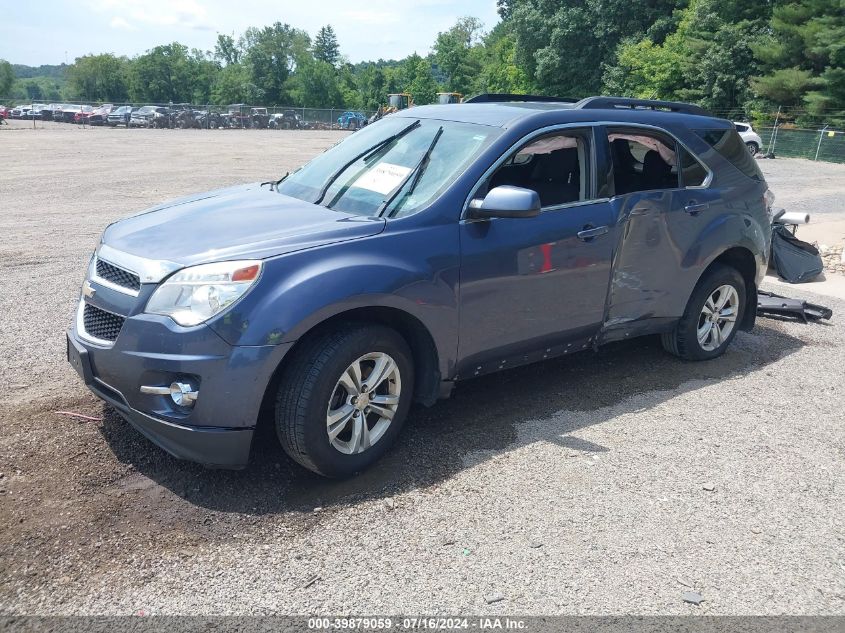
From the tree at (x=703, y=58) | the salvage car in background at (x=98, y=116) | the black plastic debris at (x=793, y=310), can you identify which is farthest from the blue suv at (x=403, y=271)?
the salvage car in background at (x=98, y=116)

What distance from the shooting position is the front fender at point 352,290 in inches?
130

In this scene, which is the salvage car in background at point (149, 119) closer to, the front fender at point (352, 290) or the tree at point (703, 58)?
the tree at point (703, 58)

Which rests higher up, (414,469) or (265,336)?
(265,336)

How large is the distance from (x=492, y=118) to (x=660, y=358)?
8.37 feet

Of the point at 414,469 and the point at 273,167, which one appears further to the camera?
the point at 273,167

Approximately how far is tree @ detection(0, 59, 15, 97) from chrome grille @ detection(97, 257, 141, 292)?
369 ft

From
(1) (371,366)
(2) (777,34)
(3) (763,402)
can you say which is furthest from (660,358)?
(2) (777,34)

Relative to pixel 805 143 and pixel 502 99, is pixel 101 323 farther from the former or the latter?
pixel 805 143

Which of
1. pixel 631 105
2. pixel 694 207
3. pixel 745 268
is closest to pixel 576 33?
pixel 745 268

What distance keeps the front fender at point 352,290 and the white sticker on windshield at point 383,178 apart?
1.58 ft

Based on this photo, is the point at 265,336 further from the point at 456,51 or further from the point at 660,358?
the point at 456,51

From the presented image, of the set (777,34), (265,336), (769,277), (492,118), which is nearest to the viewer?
(265,336)

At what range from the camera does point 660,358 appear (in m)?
5.86

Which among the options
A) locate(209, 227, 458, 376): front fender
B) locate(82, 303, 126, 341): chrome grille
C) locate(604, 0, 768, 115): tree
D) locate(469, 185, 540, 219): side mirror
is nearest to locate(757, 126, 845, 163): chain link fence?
locate(604, 0, 768, 115): tree
